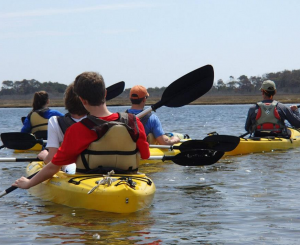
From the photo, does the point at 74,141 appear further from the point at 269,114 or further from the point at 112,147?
the point at 269,114

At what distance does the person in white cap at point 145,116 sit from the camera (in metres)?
9.57

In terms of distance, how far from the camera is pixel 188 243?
534 cm

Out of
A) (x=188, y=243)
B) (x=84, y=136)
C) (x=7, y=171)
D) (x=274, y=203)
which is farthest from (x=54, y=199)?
(x=7, y=171)

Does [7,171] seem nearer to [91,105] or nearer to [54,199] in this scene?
[54,199]

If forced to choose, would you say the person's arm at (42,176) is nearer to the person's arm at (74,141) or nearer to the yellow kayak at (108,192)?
the person's arm at (74,141)

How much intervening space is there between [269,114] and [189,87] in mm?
3541

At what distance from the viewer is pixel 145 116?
32.1 ft

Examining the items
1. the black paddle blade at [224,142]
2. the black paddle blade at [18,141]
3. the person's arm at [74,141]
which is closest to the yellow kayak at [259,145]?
the black paddle blade at [224,142]

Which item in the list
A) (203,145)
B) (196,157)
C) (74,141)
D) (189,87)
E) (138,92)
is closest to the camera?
(74,141)

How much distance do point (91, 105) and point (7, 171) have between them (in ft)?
17.6

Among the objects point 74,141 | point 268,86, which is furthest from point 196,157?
point 268,86

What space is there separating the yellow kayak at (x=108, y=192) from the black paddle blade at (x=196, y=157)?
1591 mm

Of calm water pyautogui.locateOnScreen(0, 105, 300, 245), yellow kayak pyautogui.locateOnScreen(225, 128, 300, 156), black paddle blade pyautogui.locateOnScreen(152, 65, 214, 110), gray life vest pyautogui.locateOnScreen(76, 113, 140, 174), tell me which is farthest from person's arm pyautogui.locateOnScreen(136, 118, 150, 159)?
yellow kayak pyautogui.locateOnScreen(225, 128, 300, 156)

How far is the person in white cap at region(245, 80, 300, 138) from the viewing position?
39.9ft
